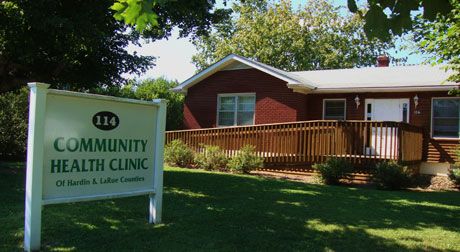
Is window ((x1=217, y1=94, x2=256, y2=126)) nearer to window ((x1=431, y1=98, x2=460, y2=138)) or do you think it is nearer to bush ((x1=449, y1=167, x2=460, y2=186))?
window ((x1=431, y1=98, x2=460, y2=138))

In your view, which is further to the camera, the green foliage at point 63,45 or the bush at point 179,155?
the bush at point 179,155

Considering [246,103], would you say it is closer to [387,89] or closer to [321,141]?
[321,141]

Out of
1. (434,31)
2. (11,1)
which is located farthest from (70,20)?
(434,31)

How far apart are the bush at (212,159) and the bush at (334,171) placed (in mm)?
3570

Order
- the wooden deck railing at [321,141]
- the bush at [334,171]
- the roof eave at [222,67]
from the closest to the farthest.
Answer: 1. the bush at [334,171]
2. the wooden deck railing at [321,141]
3. the roof eave at [222,67]

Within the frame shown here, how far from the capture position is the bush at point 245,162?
14164mm

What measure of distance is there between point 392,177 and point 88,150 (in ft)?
29.5

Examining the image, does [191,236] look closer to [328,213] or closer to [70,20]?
[328,213]

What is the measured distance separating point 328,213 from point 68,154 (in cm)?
423

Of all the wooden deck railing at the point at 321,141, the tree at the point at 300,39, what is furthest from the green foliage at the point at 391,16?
the tree at the point at 300,39

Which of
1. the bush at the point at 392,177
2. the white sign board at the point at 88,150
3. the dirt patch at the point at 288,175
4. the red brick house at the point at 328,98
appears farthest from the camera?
the red brick house at the point at 328,98

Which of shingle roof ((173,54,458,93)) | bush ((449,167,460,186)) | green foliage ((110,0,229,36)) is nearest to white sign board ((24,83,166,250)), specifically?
green foliage ((110,0,229,36))

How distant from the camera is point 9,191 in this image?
819 cm

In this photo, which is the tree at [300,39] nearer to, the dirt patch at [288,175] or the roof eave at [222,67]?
the roof eave at [222,67]
